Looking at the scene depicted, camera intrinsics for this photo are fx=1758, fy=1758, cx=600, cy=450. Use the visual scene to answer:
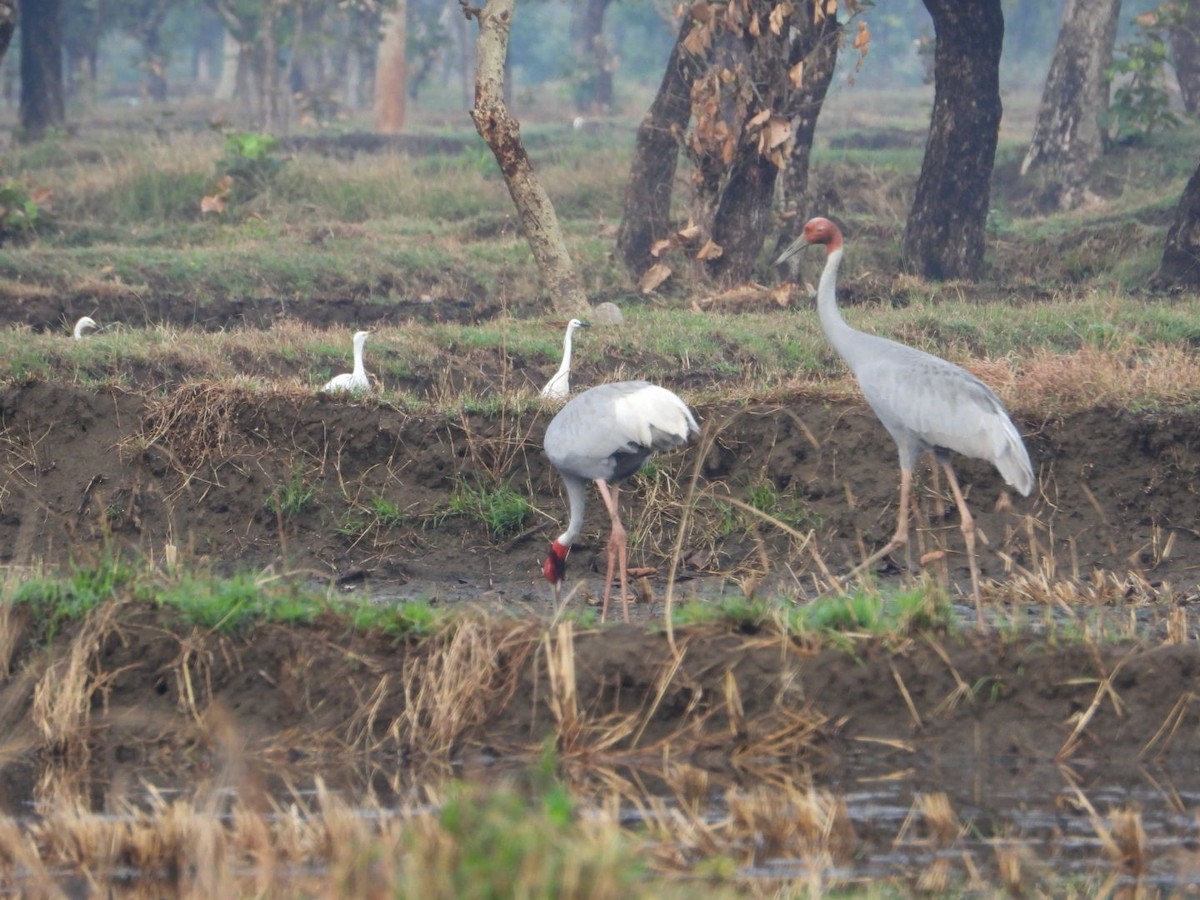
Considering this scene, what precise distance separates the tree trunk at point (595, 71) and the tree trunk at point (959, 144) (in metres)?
23.7

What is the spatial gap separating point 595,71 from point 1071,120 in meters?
21.3

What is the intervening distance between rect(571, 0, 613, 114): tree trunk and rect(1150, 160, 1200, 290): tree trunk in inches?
1000

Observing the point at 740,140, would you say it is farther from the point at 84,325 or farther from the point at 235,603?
the point at 235,603

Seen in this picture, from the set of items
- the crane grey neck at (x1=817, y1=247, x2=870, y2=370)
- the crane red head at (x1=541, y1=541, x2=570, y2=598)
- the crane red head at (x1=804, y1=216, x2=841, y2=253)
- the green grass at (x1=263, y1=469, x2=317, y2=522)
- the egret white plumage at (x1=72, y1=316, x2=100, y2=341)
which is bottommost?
the green grass at (x1=263, y1=469, x2=317, y2=522)

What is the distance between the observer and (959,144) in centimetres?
1659

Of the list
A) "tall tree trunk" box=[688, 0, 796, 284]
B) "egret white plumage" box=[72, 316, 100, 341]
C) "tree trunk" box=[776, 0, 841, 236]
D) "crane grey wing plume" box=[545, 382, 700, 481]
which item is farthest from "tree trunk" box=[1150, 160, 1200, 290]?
"egret white plumage" box=[72, 316, 100, 341]

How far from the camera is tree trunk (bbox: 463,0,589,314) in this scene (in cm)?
1341

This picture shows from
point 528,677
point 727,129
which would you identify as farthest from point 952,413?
point 727,129

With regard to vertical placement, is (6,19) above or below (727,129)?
above

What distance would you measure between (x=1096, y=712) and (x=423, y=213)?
1489cm

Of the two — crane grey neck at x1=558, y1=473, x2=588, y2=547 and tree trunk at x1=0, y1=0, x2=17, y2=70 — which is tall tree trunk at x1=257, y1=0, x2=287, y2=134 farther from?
crane grey neck at x1=558, y1=473, x2=588, y2=547

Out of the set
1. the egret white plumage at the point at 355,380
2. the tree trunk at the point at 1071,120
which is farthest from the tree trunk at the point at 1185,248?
the egret white plumage at the point at 355,380

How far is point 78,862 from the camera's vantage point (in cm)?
545

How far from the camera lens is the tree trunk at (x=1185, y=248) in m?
15.3
